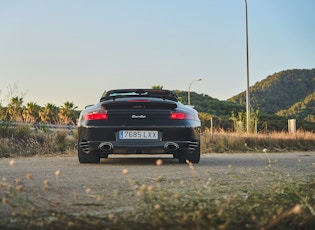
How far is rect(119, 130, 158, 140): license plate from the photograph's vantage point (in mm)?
9555

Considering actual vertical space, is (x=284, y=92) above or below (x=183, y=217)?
above

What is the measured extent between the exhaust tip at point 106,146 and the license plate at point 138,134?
0.23m

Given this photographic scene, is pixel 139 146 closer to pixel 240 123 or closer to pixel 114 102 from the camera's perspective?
pixel 114 102

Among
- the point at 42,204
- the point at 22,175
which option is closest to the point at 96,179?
the point at 22,175

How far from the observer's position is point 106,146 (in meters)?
9.55

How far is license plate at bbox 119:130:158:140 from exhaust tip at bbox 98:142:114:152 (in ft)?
0.75

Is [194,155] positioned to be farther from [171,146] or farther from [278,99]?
[278,99]

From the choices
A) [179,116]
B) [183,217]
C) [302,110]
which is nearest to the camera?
[183,217]

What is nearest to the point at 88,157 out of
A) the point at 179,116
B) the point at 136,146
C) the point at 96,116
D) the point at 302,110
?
the point at 96,116

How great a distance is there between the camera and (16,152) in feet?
48.2

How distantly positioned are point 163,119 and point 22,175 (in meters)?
2.86

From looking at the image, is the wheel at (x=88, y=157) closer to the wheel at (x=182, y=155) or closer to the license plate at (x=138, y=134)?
the license plate at (x=138, y=134)

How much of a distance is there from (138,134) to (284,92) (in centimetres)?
10026

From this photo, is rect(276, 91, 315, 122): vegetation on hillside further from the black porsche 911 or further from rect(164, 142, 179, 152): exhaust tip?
rect(164, 142, 179, 152): exhaust tip
